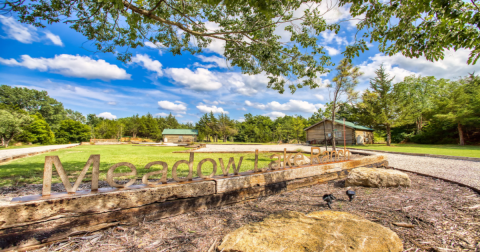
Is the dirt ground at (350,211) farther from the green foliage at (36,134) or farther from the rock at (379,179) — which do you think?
the green foliage at (36,134)

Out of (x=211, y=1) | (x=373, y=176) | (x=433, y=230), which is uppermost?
(x=211, y=1)

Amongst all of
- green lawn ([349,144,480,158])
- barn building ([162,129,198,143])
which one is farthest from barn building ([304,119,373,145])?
barn building ([162,129,198,143])

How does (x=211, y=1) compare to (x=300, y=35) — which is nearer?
(x=211, y=1)

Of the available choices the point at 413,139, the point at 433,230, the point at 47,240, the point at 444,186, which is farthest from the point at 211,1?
the point at 413,139

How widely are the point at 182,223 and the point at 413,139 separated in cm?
4012

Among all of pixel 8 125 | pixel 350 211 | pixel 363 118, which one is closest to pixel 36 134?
pixel 8 125

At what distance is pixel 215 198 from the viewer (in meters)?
3.62

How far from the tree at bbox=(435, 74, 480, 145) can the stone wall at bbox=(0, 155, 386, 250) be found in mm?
30926

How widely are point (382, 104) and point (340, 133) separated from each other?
696 centimetres

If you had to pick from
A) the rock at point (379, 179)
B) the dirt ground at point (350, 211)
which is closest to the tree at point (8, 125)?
the dirt ground at point (350, 211)

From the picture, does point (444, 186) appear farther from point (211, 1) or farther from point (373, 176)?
point (211, 1)

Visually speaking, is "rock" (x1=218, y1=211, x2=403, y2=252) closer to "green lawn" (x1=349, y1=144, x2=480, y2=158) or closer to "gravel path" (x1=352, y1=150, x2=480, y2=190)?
"gravel path" (x1=352, y1=150, x2=480, y2=190)

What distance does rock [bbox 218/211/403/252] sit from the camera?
6.98 feet

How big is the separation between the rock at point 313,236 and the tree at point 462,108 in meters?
30.7
